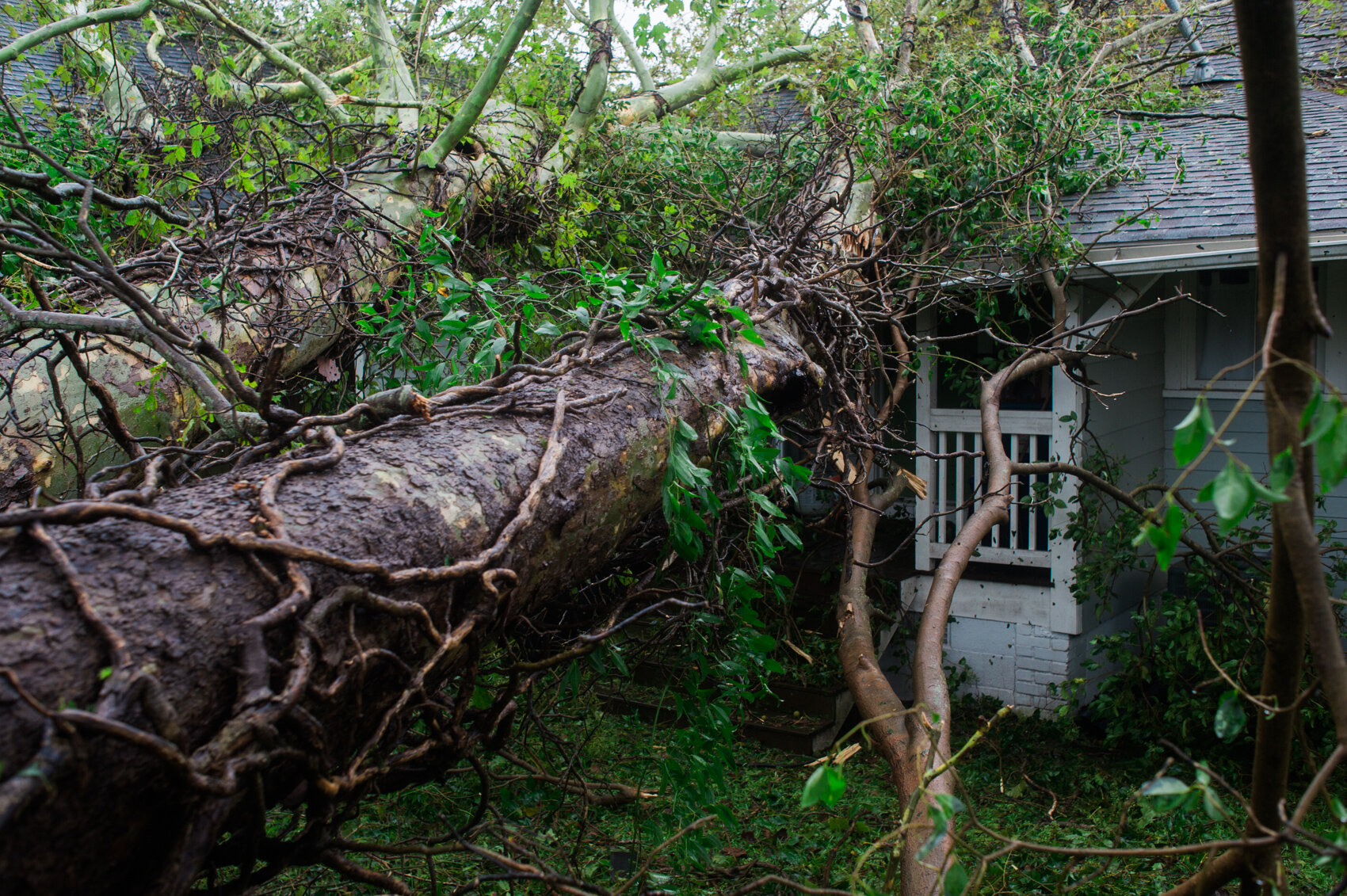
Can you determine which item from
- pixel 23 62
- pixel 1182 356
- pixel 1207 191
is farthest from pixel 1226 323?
pixel 23 62

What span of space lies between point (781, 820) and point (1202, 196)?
17.0ft

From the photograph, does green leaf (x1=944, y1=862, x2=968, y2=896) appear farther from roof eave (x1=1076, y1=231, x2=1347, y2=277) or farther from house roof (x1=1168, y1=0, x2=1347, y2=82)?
house roof (x1=1168, y1=0, x2=1347, y2=82)

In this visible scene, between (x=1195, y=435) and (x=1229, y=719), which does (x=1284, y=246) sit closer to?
(x=1195, y=435)

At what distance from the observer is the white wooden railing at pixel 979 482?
6.21 meters

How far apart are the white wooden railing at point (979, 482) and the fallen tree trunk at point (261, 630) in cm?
479

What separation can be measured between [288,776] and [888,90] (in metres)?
5.99

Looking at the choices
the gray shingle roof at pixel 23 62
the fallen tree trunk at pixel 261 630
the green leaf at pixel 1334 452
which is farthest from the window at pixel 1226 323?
the gray shingle roof at pixel 23 62

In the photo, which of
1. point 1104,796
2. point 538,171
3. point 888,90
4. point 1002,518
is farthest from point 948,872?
point 888,90

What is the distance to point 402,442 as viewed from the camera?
1858 millimetres

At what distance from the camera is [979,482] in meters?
6.44

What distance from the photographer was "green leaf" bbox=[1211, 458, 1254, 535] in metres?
0.89

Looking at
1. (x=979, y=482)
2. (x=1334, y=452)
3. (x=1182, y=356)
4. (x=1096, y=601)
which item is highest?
(x=1334, y=452)

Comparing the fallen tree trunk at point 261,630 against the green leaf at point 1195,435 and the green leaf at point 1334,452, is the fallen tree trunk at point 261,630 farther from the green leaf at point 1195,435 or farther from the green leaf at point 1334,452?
the green leaf at point 1334,452

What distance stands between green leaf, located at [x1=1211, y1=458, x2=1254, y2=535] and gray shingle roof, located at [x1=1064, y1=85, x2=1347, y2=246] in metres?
4.76
